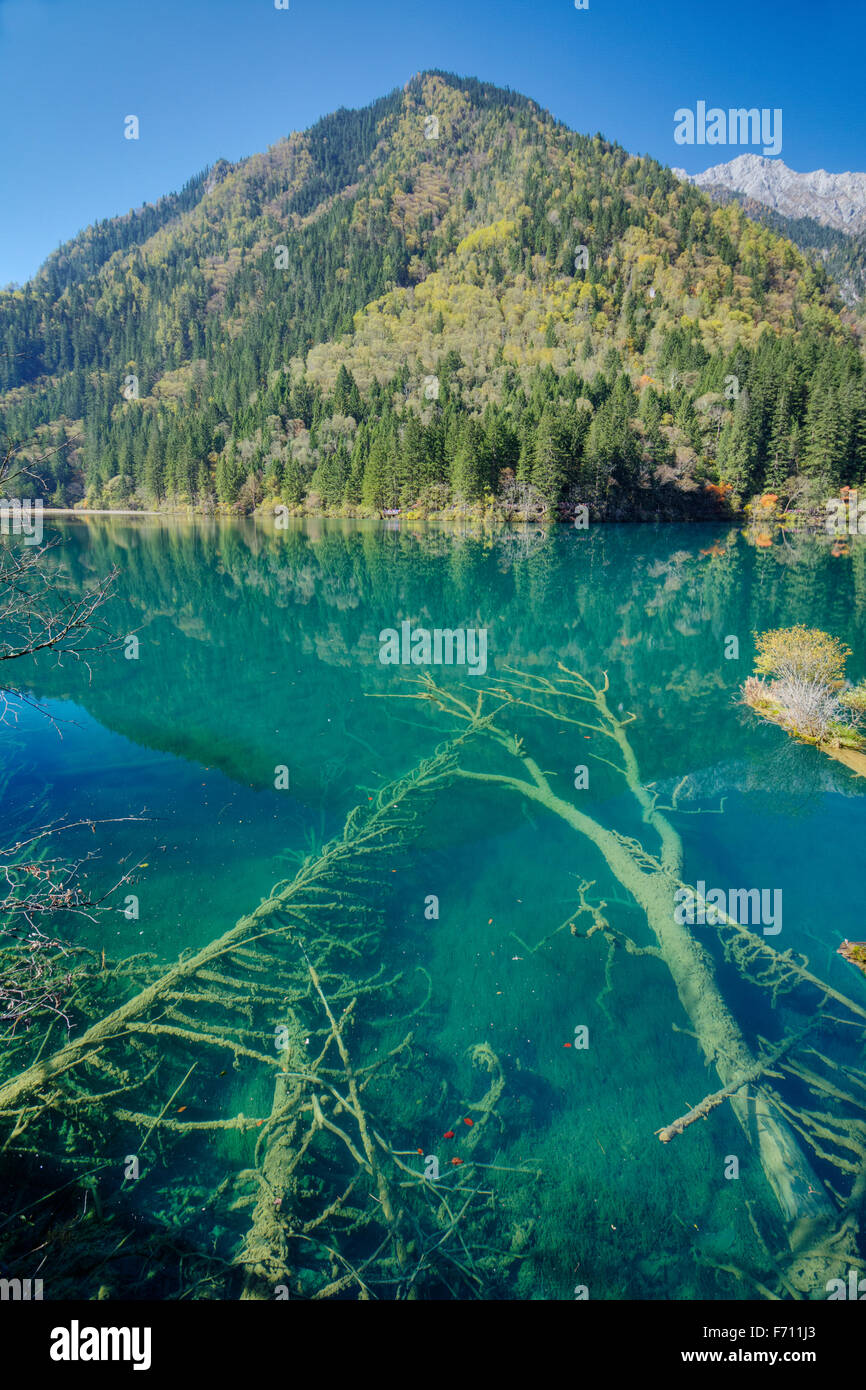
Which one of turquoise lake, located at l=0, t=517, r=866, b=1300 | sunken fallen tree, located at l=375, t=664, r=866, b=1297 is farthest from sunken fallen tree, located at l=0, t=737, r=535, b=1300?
sunken fallen tree, located at l=375, t=664, r=866, b=1297

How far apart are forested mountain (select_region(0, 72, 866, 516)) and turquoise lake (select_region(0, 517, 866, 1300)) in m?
21.1

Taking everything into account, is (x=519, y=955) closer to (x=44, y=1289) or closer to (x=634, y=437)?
(x=44, y=1289)

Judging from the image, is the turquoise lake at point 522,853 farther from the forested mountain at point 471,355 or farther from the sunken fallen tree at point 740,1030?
the forested mountain at point 471,355

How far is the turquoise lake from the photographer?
16.6 ft

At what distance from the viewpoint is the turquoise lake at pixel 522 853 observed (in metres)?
5.05

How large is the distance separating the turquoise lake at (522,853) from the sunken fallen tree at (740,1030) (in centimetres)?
14

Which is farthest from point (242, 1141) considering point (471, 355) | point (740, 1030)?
point (471, 355)

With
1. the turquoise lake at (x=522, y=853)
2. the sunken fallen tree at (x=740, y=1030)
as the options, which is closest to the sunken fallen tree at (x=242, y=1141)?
the turquoise lake at (x=522, y=853)

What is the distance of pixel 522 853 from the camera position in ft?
32.3

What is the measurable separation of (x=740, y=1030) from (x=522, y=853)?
3.89 meters

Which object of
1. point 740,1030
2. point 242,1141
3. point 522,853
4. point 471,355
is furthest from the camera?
point 471,355

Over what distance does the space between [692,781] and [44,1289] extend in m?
11.3

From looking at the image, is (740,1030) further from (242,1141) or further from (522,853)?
(242,1141)

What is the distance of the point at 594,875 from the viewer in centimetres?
925
